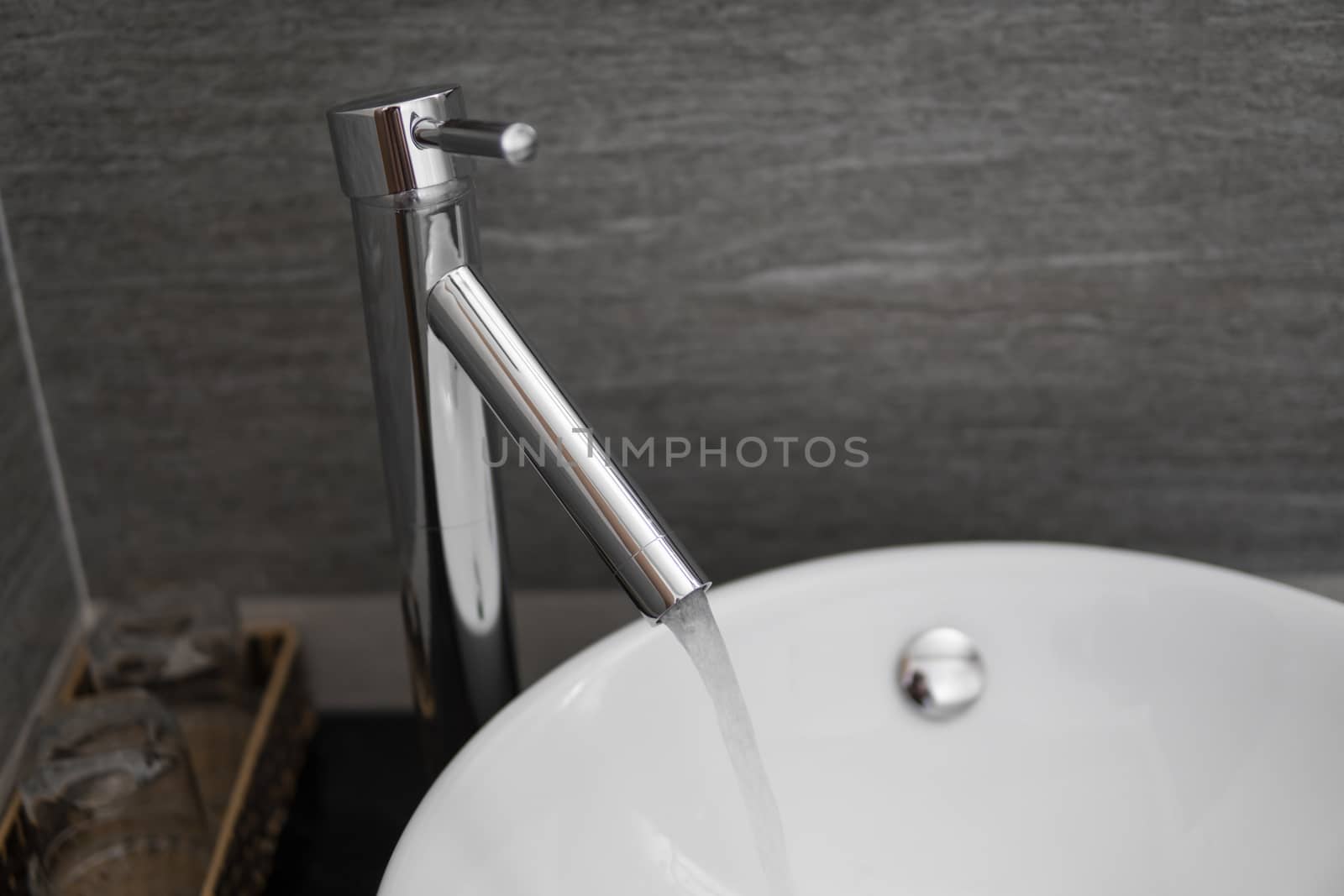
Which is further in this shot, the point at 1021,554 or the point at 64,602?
the point at 64,602

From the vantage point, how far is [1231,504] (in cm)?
75

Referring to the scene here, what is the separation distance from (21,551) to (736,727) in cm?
45

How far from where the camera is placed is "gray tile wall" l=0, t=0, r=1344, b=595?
0.66m

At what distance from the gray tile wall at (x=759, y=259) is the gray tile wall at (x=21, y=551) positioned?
2 cm

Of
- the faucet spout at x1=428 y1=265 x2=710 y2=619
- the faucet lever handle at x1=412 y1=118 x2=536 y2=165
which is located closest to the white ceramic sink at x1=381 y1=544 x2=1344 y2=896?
the faucet spout at x1=428 y1=265 x2=710 y2=619

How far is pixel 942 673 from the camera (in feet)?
2.07

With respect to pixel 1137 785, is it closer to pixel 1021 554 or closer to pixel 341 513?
pixel 1021 554

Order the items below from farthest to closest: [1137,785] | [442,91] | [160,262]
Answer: [160,262], [1137,785], [442,91]

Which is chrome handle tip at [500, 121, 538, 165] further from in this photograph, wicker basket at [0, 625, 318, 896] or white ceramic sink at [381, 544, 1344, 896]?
wicker basket at [0, 625, 318, 896]

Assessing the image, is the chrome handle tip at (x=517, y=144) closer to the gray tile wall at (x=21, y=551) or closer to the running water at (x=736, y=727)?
the running water at (x=736, y=727)

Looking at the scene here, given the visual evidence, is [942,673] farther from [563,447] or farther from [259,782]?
[259,782]

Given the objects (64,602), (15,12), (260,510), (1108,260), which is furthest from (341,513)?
(1108,260)

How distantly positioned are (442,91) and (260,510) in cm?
39

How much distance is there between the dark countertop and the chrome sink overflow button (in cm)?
29
